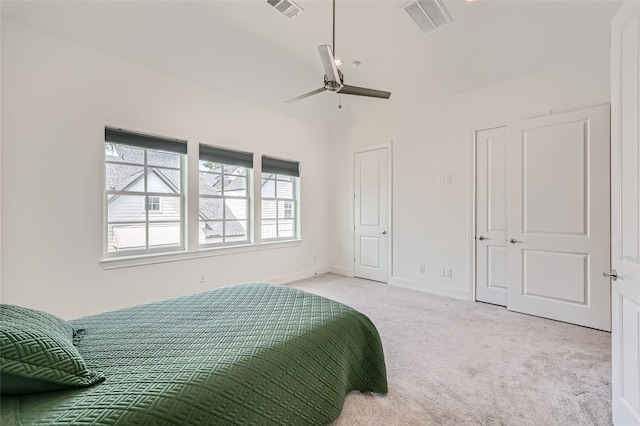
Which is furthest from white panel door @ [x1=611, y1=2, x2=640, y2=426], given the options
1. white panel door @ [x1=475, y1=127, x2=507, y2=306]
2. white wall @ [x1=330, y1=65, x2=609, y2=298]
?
white panel door @ [x1=475, y1=127, x2=507, y2=306]

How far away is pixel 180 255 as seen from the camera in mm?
3600

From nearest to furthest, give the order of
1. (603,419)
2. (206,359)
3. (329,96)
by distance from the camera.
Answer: (206,359)
(603,419)
(329,96)

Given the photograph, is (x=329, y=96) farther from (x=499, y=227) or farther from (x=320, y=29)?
(x=499, y=227)

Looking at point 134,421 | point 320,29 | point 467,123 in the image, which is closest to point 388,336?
point 134,421

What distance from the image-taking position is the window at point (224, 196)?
12.9ft

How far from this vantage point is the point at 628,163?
1451 millimetres

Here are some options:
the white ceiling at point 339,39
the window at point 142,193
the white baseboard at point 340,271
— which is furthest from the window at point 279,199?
the window at point 142,193

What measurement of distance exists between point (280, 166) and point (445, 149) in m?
2.59

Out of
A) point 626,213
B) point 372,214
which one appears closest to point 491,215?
point 372,214

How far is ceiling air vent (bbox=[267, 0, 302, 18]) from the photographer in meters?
2.74

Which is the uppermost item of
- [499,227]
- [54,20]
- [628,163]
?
[54,20]

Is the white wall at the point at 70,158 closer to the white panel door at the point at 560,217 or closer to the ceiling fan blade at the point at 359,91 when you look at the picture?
the ceiling fan blade at the point at 359,91

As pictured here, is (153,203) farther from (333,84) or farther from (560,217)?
(560,217)

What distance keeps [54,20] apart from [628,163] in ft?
14.5
